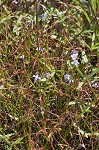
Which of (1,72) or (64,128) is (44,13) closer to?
(1,72)

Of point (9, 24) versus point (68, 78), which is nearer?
point (68, 78)

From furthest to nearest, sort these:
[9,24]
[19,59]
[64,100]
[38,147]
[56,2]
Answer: [56,2] → [9,24] → [19,59] → [64,100] → [38,147]

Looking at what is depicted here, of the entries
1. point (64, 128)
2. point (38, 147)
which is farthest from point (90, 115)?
point (38, 147)

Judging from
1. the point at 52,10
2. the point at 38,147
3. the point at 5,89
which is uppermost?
the point at 52,10

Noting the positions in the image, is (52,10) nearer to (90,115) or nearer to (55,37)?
(55,37)

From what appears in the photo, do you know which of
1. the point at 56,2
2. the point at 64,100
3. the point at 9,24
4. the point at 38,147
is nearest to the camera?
the point at 38,147

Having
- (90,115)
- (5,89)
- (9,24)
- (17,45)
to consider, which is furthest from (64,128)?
(9,24)

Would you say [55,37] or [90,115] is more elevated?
[55,37]
